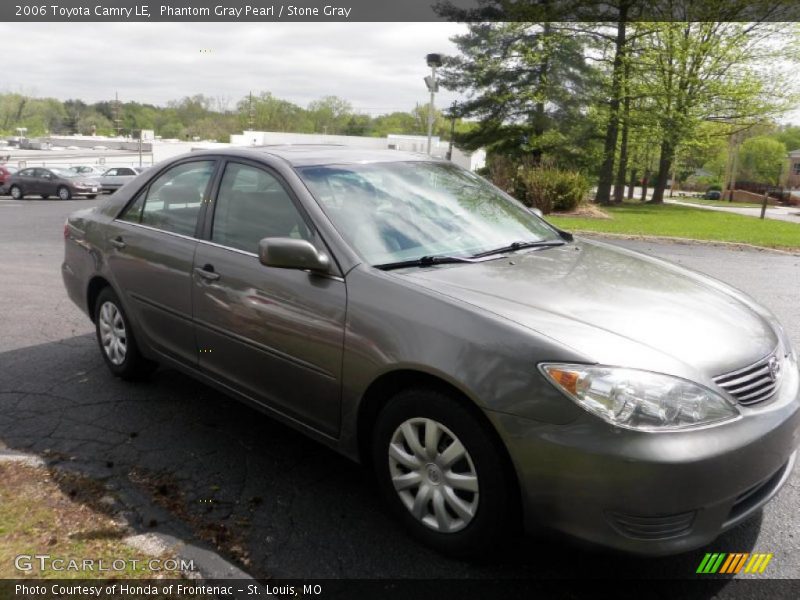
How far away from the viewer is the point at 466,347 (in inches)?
94.4

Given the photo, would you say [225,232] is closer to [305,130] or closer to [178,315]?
[178,315]

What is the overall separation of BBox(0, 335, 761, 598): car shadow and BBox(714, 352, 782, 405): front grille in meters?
0.70

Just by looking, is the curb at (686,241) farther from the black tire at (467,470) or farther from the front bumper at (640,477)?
the black tire at (467,470)

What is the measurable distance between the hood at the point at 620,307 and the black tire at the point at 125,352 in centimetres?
243

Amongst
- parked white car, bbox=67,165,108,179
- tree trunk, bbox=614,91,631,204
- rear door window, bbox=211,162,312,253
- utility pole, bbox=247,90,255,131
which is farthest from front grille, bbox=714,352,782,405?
utility pole, bbox=247,90,255,131

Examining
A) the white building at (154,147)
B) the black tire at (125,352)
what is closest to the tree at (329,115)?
the white building at (154,147)

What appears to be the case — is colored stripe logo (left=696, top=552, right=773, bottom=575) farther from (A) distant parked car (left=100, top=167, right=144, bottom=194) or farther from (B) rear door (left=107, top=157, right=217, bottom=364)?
(A) distant parked car (left=100, top=167, right=144, bottom=194)

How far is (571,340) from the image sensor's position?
2299 mm

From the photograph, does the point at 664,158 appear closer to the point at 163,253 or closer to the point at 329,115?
the point at 163,253

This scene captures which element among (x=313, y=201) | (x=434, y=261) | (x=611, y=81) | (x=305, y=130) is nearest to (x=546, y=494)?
(x=434, y=261)

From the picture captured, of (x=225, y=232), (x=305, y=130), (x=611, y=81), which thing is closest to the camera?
(x=225, y=232)

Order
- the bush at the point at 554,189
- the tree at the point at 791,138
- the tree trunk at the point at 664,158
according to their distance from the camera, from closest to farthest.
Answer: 1. the bush at the point at 554,189
2. the tree trunk at the point at 664,158
3. the tree at the point at 791,138

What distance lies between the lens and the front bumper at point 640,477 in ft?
6.92

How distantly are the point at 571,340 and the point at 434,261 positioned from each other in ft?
2.99
